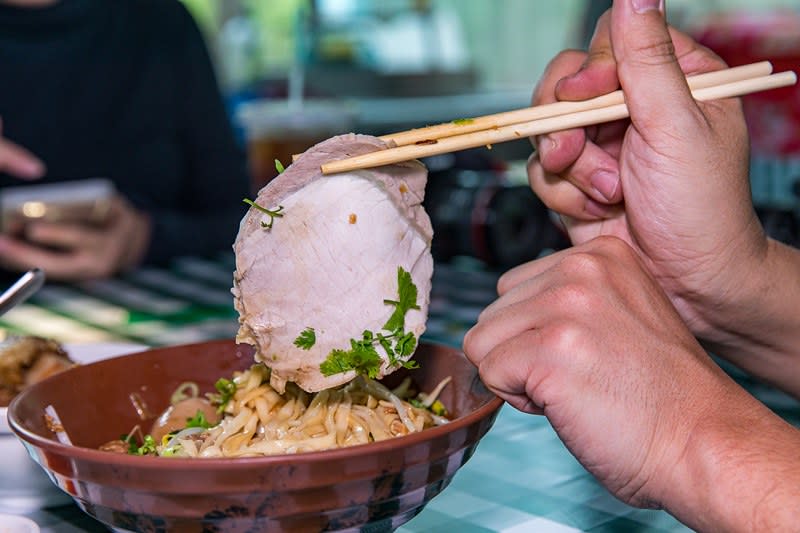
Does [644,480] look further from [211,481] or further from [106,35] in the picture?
[106,35]

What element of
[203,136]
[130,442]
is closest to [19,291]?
[130,442]

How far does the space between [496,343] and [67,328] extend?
4.18 feet

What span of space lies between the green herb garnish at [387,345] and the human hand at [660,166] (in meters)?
0.34

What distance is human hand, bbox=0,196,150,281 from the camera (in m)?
2.48

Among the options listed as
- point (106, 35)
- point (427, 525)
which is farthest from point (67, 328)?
point (106, 35)

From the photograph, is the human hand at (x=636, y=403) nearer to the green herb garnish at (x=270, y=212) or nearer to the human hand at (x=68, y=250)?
the green herb garnish at (x=270, y=212)

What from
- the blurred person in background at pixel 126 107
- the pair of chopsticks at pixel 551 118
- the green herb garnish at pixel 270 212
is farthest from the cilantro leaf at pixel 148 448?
the blurred person in background at pixel 126 107

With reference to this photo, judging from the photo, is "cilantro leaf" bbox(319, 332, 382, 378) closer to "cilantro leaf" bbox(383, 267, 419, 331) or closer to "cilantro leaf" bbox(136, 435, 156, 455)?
"cilantro leaf" bbox(383, 267, 419, 331)

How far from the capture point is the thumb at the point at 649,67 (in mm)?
1081

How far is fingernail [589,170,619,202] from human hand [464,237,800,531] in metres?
0.33

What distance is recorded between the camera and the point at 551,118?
1.14 metres

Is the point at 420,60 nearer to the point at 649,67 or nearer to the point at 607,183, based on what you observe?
the point at 607,183

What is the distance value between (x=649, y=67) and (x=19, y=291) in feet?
3.18

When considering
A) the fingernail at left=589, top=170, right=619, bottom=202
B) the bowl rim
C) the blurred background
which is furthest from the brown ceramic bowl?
the blurred background
